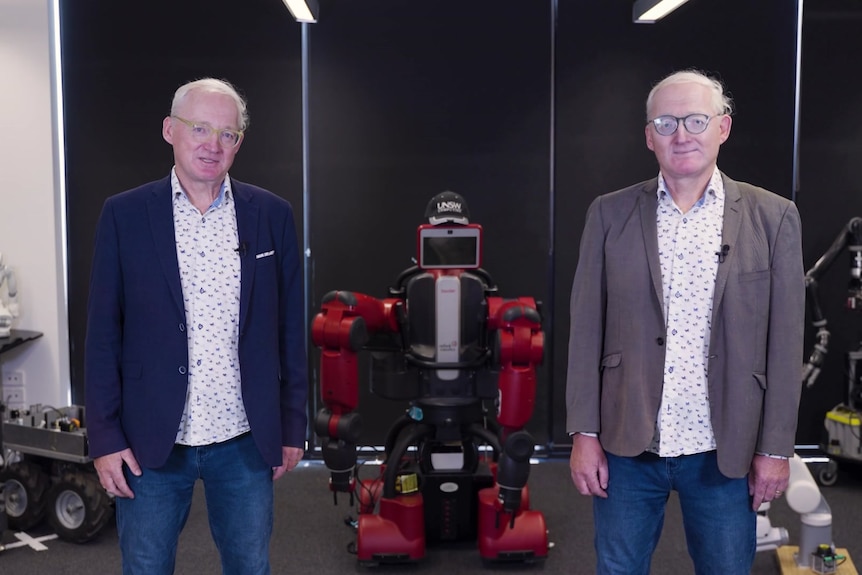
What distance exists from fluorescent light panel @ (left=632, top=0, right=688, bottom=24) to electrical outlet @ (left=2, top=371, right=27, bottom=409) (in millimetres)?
4267

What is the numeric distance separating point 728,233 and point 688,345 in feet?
0.93

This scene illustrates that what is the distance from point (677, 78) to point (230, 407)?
137 cm

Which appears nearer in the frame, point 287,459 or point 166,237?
point 166,237

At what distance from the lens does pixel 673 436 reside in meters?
2.06

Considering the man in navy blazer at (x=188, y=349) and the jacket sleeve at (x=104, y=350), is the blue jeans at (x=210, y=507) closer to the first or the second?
the man in navy blazer at (x=188, y=349)

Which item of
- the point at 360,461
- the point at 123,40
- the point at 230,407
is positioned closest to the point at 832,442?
the point at 360,461

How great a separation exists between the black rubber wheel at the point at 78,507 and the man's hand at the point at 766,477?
10.1ft

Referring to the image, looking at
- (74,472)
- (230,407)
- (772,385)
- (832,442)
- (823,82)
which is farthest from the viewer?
(823,82)

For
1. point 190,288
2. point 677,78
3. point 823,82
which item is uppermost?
point 823,82

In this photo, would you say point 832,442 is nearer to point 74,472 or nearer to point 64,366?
point 74,472

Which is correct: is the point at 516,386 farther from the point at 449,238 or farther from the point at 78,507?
the point at 78,507

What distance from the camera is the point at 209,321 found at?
2.16 metres

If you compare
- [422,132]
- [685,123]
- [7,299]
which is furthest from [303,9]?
[685,123]

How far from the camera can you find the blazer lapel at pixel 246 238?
7.13 feet
